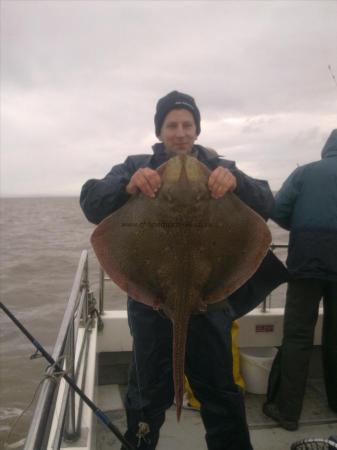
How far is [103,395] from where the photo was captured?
4477mm

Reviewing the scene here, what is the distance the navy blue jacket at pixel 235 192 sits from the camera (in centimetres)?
270

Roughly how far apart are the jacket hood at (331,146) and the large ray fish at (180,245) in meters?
2.00

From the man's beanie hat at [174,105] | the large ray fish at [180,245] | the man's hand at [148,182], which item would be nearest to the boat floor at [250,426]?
the large ray fish at [180,245]

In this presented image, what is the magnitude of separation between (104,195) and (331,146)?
250cm

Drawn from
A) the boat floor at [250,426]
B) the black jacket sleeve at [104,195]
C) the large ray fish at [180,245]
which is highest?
the black jacket sleeve at [104,195]

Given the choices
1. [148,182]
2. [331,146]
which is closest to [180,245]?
[148,182]

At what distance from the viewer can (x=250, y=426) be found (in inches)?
157

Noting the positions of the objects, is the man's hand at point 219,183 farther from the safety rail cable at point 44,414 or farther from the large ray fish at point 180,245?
the safety rail cable at point 44,414

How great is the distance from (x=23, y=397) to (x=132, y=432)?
5298 mm

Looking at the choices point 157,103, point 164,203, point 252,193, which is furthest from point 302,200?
point 164,203

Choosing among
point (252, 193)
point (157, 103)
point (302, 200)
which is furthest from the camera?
point (302, 200)

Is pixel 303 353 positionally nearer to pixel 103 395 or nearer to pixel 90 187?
pixel 103 395

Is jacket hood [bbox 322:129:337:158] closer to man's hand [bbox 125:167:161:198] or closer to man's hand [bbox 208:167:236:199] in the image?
man's hand [bbox 208:167:236:199]

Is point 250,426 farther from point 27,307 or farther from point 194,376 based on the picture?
point 27,307
